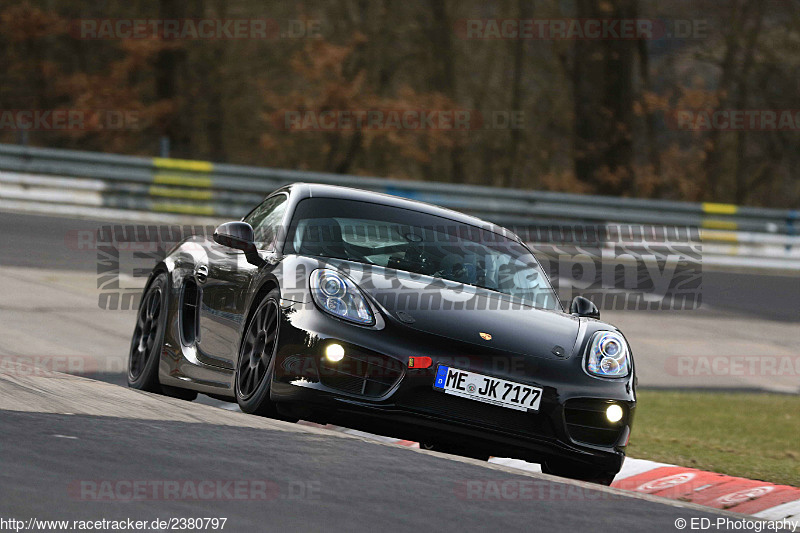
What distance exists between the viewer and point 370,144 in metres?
27.0

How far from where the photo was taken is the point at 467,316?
585 cm

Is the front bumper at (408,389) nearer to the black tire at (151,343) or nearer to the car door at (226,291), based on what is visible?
the car door at (226,291)

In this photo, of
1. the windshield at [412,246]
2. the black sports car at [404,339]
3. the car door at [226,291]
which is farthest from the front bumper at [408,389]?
the windshield at [412,246]

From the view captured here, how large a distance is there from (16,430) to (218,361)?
2.03 metres

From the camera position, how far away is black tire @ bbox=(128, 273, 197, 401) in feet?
24.2

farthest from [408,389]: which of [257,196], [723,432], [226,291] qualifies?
[257,196]

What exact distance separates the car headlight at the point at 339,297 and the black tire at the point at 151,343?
1.86 m

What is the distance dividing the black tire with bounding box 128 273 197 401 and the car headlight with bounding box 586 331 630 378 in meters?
2.60

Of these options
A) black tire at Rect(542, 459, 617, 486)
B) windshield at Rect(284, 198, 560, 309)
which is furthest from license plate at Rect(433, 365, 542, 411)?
windshield at Rect(284, 198, 560, 309)

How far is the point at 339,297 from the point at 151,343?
225 cm

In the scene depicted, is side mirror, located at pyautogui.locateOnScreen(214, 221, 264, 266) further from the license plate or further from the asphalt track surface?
the asphalt track surface

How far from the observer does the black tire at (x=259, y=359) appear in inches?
223

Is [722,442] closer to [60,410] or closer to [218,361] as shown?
[218,361]

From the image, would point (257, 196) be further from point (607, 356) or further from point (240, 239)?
point (607, 356)
